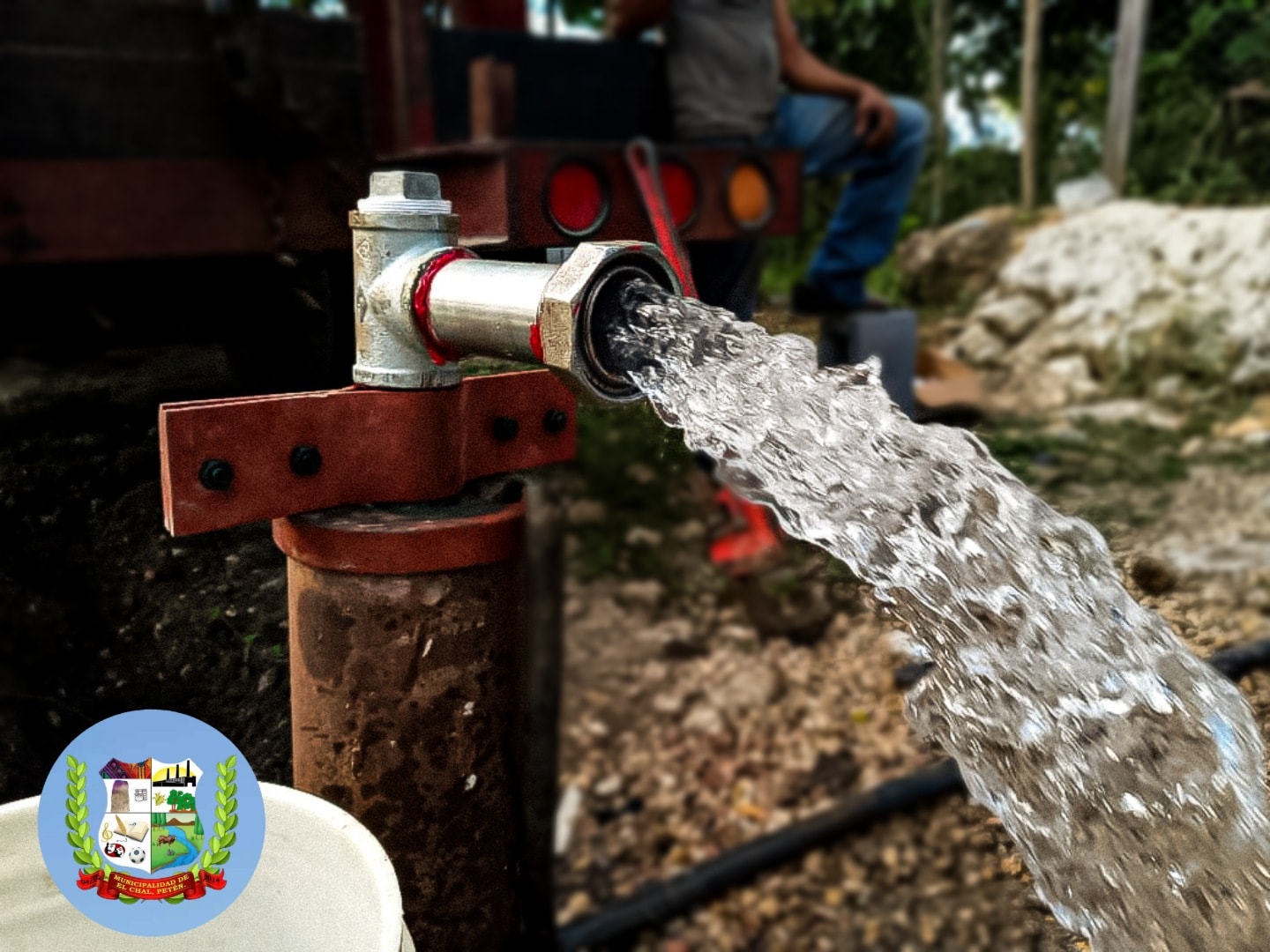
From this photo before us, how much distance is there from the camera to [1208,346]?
578 cm

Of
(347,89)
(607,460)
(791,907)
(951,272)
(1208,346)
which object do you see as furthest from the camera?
(951,272)

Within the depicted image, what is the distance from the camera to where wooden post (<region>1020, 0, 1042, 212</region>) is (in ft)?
26.4

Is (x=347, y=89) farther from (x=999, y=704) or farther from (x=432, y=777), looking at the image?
(x=999, y=704)

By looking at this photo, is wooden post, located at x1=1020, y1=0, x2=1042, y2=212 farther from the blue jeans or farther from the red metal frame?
the red metal frame

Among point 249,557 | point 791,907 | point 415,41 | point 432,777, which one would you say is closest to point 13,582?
point 249,557

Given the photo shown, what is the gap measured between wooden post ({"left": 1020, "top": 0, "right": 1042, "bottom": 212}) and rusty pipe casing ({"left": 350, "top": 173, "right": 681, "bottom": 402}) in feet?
25.9

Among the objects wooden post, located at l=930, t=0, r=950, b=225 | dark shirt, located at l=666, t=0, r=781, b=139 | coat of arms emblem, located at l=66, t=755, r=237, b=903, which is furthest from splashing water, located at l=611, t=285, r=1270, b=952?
wooden post, located at l=930, t=0, r=950, b=225

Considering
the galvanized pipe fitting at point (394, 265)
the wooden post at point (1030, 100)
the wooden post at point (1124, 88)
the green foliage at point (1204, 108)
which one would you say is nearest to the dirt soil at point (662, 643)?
the galvanized pipe fitting at point (394, 265)

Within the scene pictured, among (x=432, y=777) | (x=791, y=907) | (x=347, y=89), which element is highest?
(x=347, y=89)

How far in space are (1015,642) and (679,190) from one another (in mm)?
604

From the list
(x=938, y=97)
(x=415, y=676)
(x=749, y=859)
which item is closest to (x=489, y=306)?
(x=415, y=676)

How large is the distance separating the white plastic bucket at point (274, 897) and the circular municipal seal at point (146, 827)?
26mm

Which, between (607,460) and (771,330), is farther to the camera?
(607,460)

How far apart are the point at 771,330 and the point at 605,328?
0.17 meters
